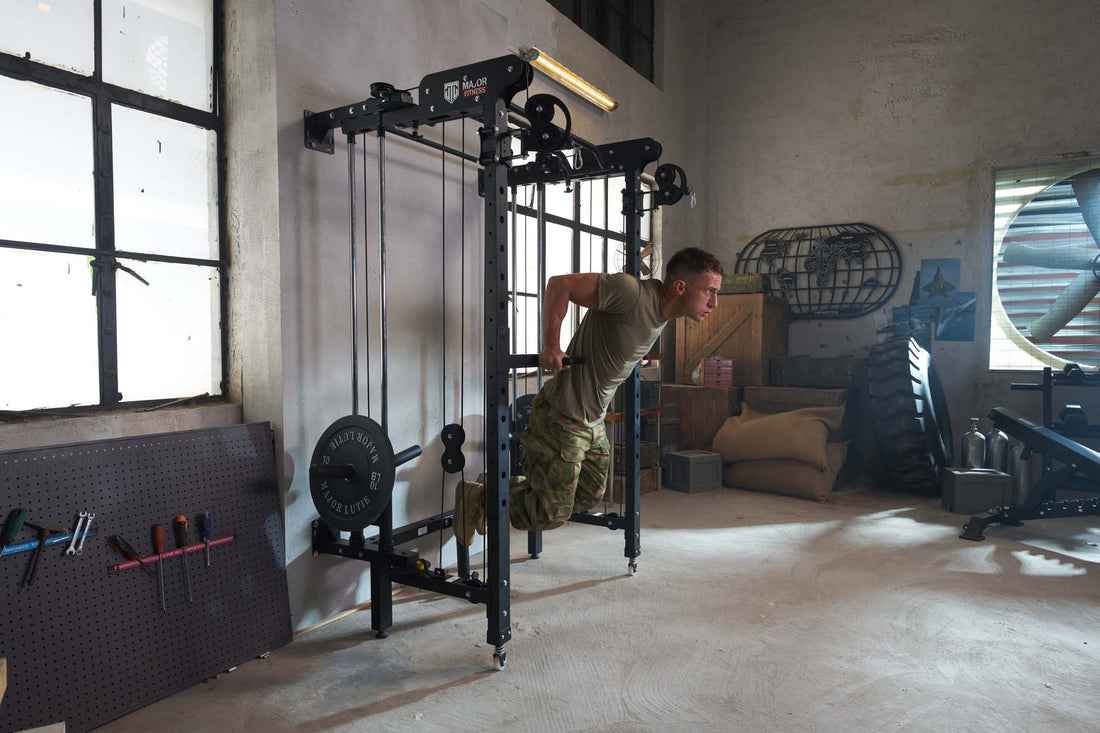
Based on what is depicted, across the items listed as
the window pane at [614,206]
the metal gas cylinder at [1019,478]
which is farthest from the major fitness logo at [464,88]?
the metal gas cylinder at [1019,478]

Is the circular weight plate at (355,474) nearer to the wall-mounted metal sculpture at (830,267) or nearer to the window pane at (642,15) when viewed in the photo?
the wall-mounted metal sculpture at (830,267)

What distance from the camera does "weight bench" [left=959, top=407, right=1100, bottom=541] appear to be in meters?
4.00

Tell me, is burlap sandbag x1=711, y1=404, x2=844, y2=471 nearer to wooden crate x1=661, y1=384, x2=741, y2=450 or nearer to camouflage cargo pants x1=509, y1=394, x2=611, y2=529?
wooden crate x1=661, y1=384, x2=741, y2=450

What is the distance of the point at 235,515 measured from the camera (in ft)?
8.37

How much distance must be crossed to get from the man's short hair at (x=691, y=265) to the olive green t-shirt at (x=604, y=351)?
0.11 metres

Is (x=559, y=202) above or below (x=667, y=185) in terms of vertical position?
above

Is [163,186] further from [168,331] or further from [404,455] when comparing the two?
[404,455]

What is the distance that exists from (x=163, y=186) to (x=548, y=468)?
6.32 feet

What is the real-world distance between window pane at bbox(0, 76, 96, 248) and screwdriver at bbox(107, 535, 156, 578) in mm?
1051

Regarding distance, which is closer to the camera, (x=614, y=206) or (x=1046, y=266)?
(x=1046, y=266)

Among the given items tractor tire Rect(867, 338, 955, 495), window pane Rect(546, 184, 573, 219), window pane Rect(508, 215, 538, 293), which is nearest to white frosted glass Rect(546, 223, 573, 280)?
window pane Rect(546, 184, 573, 219)

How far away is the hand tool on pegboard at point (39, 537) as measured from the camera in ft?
6.38

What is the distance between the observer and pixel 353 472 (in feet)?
8.57

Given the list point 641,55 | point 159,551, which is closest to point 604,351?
point 159,551
